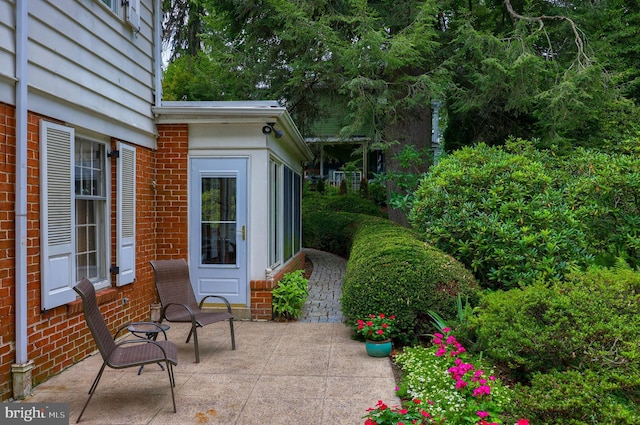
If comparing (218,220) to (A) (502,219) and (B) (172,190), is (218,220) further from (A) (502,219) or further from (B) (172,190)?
(A) (502,219)

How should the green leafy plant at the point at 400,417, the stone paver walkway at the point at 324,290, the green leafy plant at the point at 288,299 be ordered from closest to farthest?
1. the green leafy plant at the point at 400,417
2. the green leafy plant at the point at 288,299
3. the stone paver walkway at the point at 324,290

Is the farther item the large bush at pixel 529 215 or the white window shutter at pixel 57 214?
the large bush at pixel 529 215

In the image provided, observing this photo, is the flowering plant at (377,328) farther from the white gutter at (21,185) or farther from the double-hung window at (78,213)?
the white gutter at (21,185)

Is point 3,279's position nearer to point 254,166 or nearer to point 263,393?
point 263,393

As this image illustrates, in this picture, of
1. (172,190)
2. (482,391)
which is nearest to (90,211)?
(172,190)

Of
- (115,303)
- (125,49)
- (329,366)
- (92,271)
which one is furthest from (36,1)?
(329,366)

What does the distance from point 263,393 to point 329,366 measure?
0.94 meters

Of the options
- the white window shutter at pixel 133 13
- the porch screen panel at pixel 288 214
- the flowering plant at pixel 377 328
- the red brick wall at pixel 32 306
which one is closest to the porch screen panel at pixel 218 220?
the red brick wall at pixel 32 306

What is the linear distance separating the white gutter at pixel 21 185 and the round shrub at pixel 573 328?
3922 millimetres

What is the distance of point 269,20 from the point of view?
11062 millimetres

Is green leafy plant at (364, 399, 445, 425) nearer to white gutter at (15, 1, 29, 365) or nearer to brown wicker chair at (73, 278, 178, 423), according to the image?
brown wicker chair at (73, 278, 178, 423)

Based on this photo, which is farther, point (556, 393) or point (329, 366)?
point (329, 366)

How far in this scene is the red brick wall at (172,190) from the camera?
687cm

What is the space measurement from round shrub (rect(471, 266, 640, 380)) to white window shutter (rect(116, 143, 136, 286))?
13.4 feet
